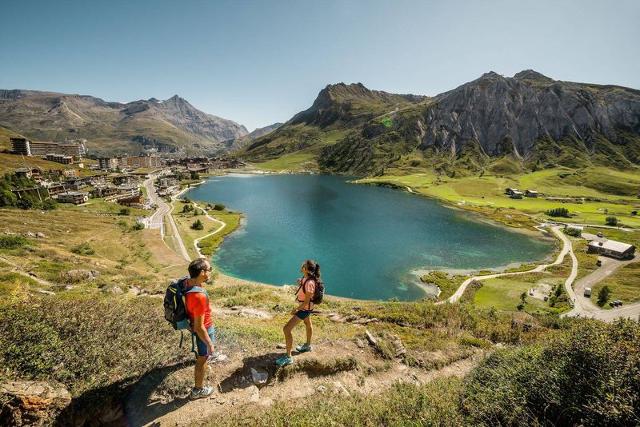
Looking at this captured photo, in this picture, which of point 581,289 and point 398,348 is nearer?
point 398,348

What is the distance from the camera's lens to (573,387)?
7277 millimetres

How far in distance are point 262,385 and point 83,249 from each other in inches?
2221

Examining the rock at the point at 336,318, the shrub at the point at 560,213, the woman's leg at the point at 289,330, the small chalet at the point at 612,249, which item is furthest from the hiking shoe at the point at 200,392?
the shrub at the point at 560,213

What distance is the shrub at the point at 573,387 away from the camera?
6.31m

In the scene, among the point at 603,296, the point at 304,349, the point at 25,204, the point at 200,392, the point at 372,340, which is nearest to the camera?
the point at 200,392

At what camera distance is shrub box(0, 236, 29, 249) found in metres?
40.8

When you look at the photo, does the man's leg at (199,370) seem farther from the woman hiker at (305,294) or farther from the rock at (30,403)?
the rock at (30,403)

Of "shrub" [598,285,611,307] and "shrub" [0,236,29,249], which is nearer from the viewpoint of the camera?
"shrub" [0,236,29,249]

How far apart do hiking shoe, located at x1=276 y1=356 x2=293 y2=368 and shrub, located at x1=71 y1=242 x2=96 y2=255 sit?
54.9 meters

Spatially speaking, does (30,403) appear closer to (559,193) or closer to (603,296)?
(603,296)

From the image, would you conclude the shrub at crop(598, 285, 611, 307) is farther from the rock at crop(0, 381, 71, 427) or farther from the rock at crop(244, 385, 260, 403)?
the rock at crop(0, 381, 71, 427)

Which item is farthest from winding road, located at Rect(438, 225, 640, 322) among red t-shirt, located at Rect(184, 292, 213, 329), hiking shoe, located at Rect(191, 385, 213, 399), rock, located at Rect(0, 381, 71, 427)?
rock, located at Rect(0, 381, 71, 427)

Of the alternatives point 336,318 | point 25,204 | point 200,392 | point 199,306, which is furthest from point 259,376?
point 25,204

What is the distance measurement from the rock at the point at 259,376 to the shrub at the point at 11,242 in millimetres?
48772
